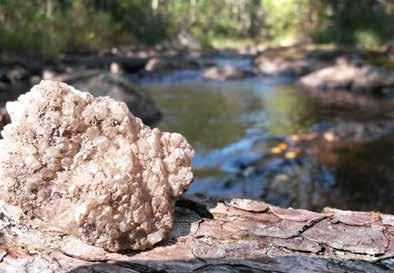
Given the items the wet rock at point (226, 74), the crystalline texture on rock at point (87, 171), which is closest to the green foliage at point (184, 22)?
the wet rock at point (226, 74)

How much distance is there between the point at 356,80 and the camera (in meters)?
15.3

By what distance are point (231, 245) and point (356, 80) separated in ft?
46.2

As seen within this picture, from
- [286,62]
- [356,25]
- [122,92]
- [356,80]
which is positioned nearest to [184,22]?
[356,25]

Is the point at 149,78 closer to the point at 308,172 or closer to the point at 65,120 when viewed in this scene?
the point at 308,172

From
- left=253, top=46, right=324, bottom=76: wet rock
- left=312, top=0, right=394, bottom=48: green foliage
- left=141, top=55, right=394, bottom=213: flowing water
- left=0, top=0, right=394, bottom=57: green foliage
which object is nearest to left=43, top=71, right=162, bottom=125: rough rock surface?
left=141, top=55, right=394, bottom=213: flowing water

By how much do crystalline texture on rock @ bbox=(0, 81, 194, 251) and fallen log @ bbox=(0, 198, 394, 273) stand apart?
6 cm

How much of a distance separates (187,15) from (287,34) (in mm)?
6976

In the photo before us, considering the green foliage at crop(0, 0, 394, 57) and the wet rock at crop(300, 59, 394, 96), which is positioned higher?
the green foliage at crop(0, 0, 394, 57)

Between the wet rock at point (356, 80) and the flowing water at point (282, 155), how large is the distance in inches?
79.2

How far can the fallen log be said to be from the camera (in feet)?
6.08

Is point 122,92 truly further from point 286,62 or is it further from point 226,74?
point 286,62

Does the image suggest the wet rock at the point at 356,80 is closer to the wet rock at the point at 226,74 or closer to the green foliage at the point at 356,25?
the wet rock at the point at 226,74

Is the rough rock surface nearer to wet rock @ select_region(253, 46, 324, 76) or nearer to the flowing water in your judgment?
the flowing water

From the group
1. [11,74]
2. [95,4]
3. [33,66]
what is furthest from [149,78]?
[95,4]
